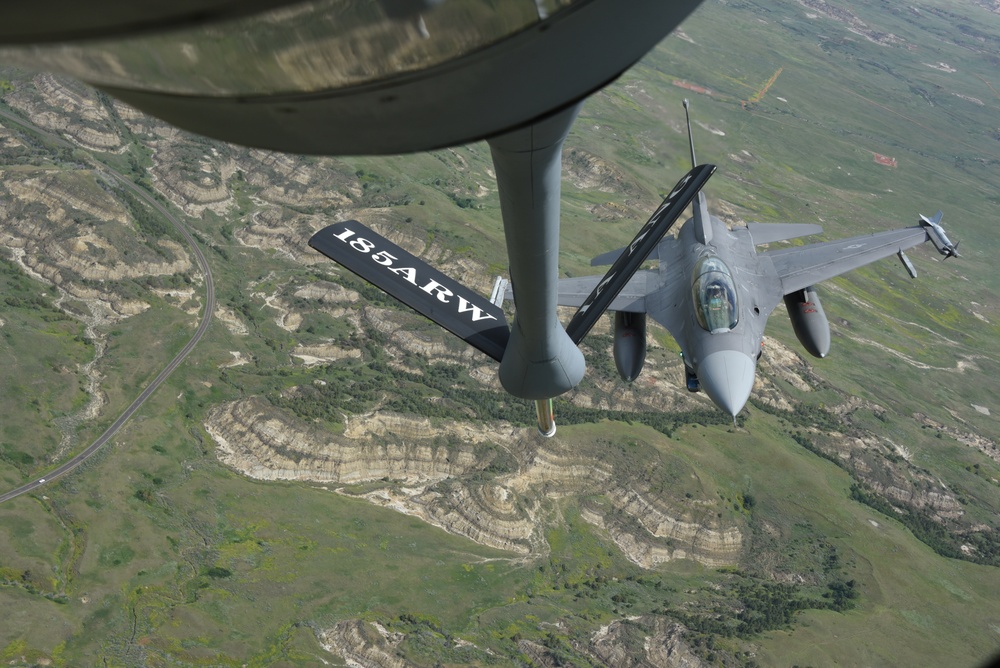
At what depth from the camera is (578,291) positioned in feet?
143

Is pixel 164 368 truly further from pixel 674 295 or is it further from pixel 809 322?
pixel 809 322

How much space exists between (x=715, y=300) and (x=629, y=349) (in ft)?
15.6

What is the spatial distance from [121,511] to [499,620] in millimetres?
47683

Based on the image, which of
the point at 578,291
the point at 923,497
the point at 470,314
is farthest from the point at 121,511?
the point at 923,497

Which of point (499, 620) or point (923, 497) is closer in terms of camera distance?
point (499, 620)

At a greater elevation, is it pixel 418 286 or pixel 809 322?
pixel 418 286

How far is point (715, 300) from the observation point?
36250 mm

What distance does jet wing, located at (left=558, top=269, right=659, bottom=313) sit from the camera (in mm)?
41594

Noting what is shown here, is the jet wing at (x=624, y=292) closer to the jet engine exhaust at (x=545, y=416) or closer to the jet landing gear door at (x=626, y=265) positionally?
the jet engine exhaust at (x=545, y=416)

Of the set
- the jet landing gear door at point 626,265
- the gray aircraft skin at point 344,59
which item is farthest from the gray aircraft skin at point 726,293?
the gray aircraft skin at point 344,59

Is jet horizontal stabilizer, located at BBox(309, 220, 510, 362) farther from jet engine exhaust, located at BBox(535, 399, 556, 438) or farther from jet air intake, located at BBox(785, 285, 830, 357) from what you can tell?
jet air intake, located at BBox(785, 285, 830, 357)

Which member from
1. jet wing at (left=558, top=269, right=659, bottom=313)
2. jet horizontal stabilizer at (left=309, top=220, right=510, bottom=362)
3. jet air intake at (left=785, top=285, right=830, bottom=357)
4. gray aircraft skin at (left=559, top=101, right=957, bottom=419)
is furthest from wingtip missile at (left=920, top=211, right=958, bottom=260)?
jet horizontal stabilizer at (left=309, top=220, right=510, bottom=362)

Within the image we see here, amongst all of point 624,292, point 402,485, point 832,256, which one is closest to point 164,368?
point 402,485

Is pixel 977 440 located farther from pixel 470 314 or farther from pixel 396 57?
pixel 396 57
